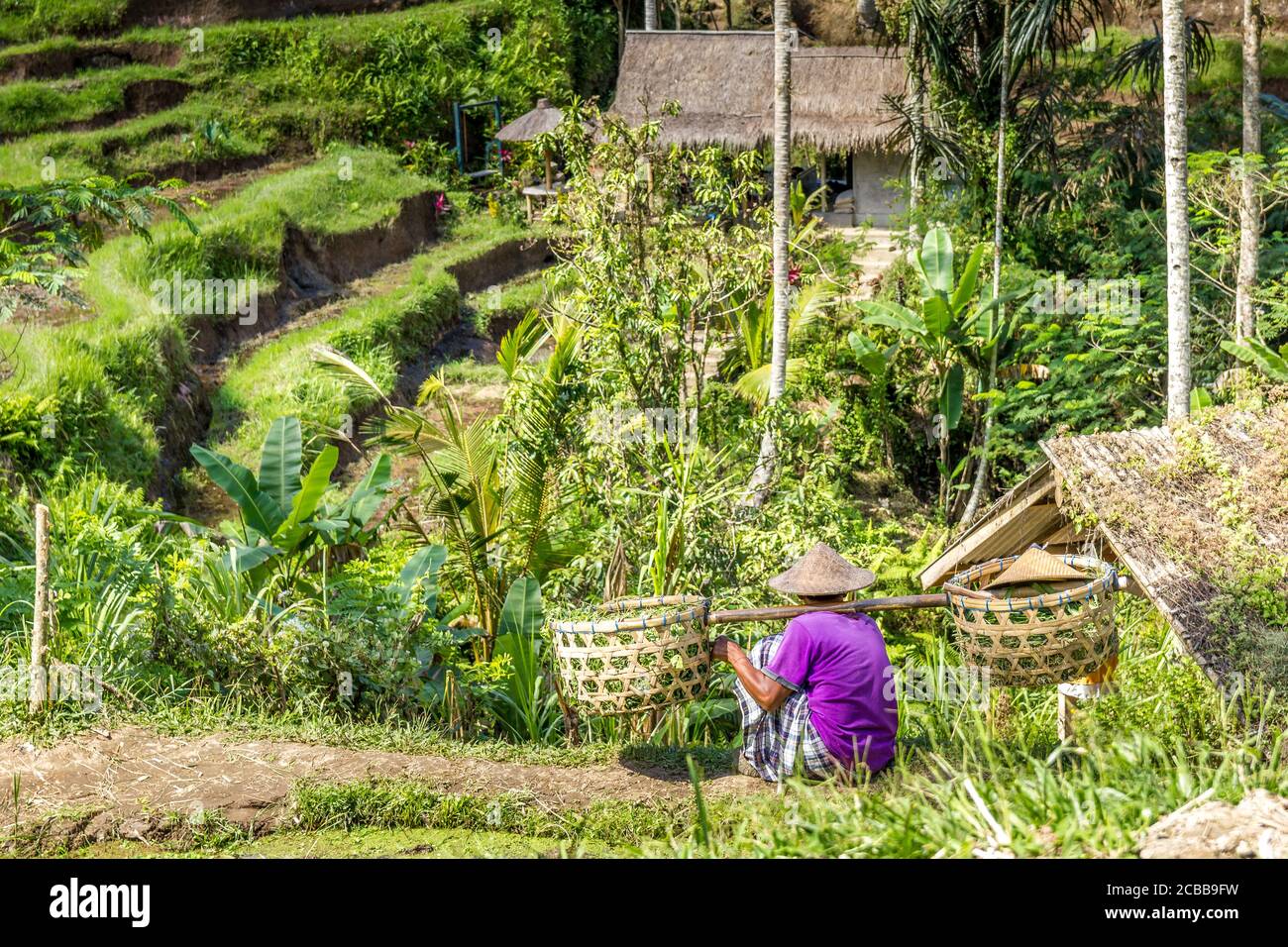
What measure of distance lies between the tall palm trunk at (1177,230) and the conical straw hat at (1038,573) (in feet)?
20.4

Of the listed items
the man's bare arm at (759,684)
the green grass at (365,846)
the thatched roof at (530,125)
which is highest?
the thatched roof at (530,125)

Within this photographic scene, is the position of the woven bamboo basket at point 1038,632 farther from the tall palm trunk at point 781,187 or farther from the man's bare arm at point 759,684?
the tall palm trunk at point 781,187

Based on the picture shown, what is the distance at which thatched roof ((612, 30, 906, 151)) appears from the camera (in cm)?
1858

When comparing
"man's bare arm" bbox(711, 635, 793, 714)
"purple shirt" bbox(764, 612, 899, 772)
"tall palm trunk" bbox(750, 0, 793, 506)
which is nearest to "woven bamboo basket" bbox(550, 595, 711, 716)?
"man's bare arm" bbox(711, 635, 793, 714)

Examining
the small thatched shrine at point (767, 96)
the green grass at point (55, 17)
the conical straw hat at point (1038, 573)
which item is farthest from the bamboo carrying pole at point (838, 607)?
the green grass at point (55, 17)

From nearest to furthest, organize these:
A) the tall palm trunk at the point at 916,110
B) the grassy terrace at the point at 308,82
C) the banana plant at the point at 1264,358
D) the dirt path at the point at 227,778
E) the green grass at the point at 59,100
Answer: the dirt path at the point at 227,778 → the banana plant at the point at 1264,358 → the tall palm trunk at the point at 916,110 → the green grass at the point at 59,100 → the grassy terrace at the point at 308,82

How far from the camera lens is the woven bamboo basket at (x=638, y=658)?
5.02m

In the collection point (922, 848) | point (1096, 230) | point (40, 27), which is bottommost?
point (922, 848)

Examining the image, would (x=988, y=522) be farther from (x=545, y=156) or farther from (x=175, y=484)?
(x=545, y=156)

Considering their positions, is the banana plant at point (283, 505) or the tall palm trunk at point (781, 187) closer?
the banana plant at point (283, 505)

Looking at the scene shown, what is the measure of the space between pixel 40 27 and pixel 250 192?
27.8 feet

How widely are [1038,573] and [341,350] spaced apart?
11.5 metres

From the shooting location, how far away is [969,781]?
3.93m
